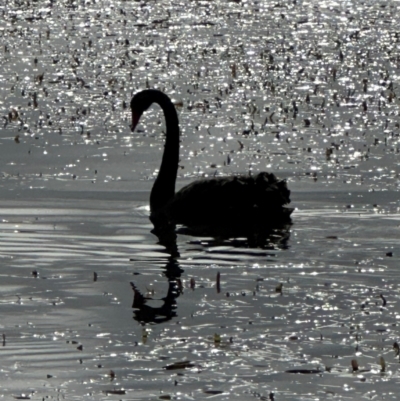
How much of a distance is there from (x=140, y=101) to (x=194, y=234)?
2.46 metres

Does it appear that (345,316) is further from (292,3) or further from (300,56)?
(292,3)

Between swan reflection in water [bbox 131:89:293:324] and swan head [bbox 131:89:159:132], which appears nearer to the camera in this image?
swan reflection in water [bbox 131:89:293:324]

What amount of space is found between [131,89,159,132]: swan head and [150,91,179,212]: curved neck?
56mm

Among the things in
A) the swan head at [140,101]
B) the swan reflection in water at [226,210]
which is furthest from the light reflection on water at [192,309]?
the swan head at [140,101]

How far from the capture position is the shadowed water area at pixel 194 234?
Result: 7.36m

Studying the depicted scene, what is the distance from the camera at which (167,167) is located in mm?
13281

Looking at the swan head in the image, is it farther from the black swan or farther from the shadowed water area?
the black swan

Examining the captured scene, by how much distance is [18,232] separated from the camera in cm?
1158

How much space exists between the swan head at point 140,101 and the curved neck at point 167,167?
56 millimetres

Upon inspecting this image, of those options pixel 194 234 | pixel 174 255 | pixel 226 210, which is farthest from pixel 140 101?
pixel 174 255

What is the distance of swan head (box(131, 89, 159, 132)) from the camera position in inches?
539

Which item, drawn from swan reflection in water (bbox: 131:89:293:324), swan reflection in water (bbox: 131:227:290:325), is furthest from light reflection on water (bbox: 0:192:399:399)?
swan reflection in water (bbox: 131:89:293:324)

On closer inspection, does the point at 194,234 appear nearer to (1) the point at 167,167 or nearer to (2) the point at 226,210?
(2) the point at 226,210

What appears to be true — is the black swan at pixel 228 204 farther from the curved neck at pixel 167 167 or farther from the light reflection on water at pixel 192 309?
the light reflection on water at pixel 192 309
